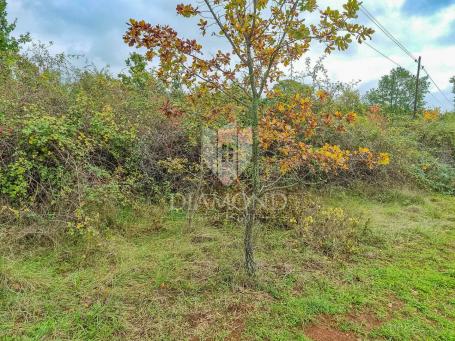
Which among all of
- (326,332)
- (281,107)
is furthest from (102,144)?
(326,332)

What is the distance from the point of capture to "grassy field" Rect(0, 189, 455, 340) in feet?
7.43

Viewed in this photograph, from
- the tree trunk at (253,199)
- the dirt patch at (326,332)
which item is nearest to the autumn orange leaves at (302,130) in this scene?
the tree trunk at (253,199)

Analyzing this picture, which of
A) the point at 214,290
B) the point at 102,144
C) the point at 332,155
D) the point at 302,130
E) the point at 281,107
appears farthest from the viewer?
the point at 102,144

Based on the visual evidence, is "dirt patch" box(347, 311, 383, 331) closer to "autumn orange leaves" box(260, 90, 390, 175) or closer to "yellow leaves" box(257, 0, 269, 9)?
"autumn orange leaves" box(260, 90, 390, 175)

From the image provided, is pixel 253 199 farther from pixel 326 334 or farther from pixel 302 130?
pixel 326 334

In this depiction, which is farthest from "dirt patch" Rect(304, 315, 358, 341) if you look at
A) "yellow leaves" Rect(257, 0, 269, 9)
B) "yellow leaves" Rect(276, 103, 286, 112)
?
"yellow leaves" Rect(257, 0, 269, 9)

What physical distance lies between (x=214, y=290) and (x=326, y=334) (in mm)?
966

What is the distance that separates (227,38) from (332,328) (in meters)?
2.40

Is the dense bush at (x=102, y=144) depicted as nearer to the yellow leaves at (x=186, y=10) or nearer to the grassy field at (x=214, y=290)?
the grassy field at (x=214, y=290)

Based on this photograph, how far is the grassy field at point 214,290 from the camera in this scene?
7.43 ft

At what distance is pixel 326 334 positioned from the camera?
229 centimetres

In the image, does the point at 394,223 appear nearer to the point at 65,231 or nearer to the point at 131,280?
the point at 131,280

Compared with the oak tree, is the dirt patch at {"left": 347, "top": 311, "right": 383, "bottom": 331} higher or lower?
lower

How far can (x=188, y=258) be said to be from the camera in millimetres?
3240
